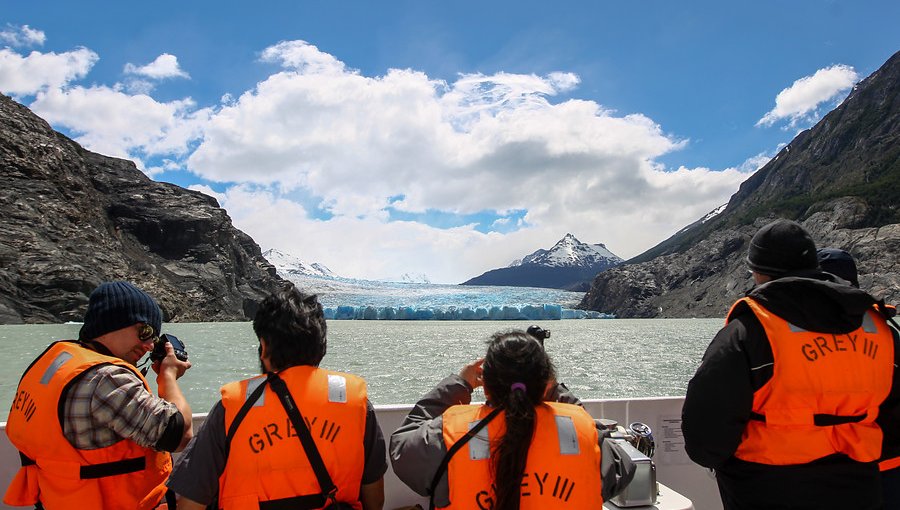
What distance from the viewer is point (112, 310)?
1.94 m

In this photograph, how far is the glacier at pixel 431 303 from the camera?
6625cm

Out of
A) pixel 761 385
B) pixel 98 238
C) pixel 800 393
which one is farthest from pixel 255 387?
pixel 98 238

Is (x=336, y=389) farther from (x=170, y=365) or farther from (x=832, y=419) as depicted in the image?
(x=832, y=419)

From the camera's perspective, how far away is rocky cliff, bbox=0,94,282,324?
48.0m

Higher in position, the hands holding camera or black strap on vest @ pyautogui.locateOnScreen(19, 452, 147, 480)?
the hands holding camera

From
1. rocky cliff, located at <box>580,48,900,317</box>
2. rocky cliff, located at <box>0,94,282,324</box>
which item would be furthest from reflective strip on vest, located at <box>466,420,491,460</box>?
rocky cliff, located at <box>580,48,900,317</box>

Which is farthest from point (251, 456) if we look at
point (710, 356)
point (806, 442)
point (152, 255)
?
point (152, 255)

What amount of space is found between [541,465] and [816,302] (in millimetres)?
1002

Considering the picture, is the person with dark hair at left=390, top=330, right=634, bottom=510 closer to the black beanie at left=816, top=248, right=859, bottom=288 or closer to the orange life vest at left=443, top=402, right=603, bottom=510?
the orange life vest at left=443, top=402, right=603, bottom=510

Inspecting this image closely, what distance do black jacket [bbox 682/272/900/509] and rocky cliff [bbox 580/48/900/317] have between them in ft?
217

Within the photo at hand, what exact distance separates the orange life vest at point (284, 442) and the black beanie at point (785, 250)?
1470 millimetres

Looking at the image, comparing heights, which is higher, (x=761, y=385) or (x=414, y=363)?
(x=761, y=385)

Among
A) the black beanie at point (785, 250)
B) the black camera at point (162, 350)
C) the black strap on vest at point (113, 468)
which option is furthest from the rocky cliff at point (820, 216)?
the black strap on vest at point (113, 468)

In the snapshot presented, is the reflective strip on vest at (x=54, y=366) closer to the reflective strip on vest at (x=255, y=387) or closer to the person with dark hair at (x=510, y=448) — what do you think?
the reflective strip on vest at (x=255, y=387)
